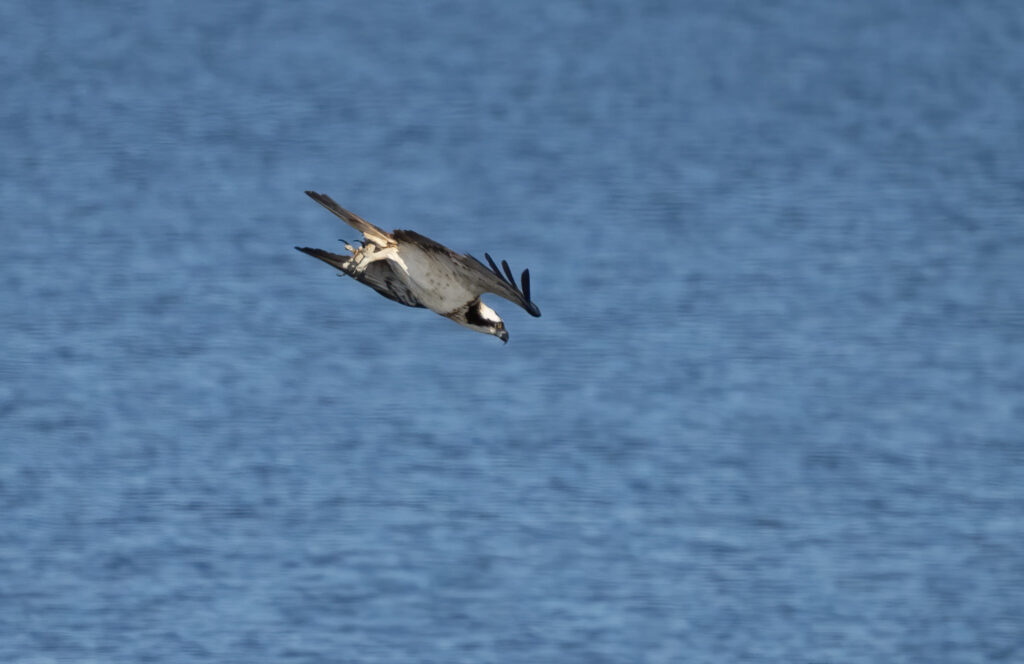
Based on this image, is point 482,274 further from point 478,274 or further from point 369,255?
point 369,255

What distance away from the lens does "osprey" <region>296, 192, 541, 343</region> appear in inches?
111

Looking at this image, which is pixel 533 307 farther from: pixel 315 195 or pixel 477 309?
pixel 315 195

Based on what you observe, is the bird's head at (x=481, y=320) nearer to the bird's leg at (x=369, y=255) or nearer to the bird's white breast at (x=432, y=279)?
the bird's white breast at (x=432, y=279)

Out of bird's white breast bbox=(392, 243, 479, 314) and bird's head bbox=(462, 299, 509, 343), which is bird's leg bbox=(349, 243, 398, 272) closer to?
bird's white breast bbox=(392, 243, 479, 314)

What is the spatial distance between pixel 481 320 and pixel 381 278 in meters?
0.18

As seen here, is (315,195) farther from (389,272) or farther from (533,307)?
(533,307)

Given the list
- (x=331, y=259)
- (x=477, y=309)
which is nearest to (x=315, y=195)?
(x=331, y=259)

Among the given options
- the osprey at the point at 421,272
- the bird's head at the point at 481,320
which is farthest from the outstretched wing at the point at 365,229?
the bird's head at the point at 481,320

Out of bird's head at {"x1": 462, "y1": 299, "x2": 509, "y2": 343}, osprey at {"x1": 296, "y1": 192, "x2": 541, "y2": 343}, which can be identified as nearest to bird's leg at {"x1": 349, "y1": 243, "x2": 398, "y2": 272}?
osprey at {"x1": 296, "y1": 192, "x2": 541, "y2": 343}

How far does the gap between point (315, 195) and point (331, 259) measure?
4.4 inches

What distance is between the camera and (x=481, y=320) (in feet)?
9.64

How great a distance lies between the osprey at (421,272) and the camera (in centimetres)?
283

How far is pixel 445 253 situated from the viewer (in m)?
2.82

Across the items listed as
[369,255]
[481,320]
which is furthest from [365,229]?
[481,320]
